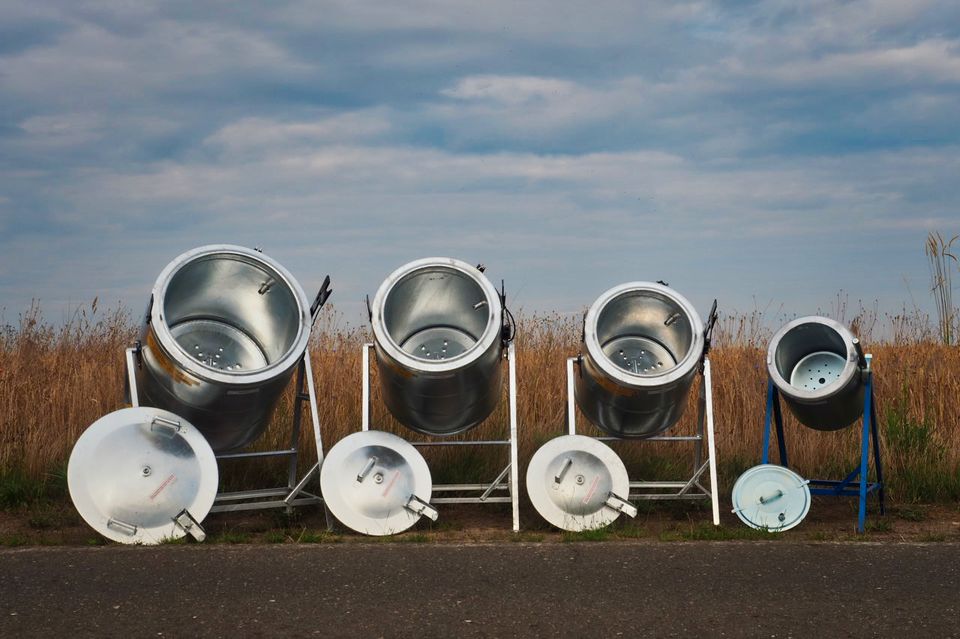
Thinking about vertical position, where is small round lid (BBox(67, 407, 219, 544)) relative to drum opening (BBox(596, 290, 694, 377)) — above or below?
below

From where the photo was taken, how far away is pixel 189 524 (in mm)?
7086

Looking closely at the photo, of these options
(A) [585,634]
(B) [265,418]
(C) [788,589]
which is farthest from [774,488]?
(B) [265,418]

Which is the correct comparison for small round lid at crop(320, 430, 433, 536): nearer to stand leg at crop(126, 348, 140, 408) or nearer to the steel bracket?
the steel bracket

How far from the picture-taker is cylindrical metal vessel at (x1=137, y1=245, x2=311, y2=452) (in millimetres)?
7223

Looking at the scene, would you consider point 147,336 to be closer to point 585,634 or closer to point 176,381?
point 176,381

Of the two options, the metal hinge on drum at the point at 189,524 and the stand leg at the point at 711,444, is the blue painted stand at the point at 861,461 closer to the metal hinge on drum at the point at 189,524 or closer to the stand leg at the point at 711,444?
the stand leg at the point at 711,444

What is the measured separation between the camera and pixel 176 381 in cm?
732

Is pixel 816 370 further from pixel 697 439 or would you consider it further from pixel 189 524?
pixel 189 524

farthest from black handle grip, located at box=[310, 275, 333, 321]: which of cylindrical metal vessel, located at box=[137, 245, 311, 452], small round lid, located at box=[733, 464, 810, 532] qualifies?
small round lid, located at box=[733, 464, 810, 532]

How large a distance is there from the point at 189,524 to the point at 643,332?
377cm

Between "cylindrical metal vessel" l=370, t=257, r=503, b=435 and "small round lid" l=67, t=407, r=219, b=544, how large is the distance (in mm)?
1444

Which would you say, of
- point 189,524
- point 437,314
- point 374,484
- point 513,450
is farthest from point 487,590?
point 437,314

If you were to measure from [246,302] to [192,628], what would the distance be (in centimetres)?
350

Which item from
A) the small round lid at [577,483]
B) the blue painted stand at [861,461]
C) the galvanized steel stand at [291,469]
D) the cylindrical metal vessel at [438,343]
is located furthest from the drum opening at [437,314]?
the blue painted stand at [861,461]
